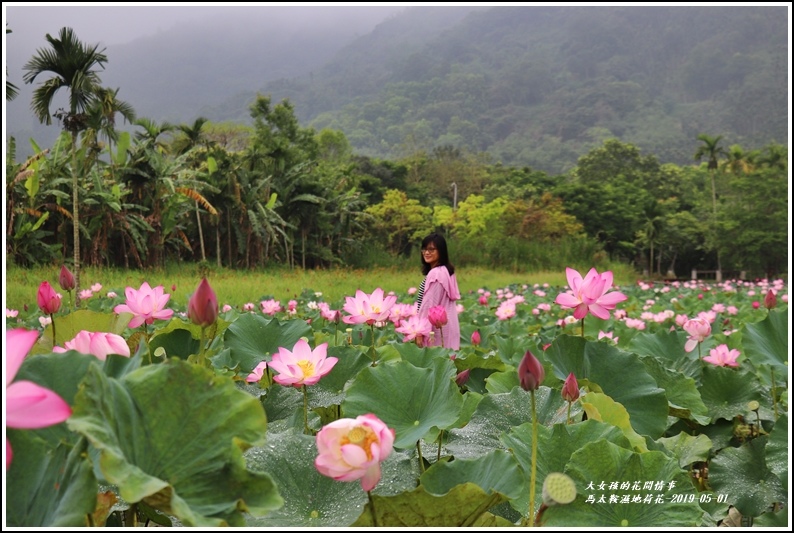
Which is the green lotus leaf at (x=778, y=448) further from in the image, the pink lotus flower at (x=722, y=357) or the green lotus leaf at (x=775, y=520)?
the pink lotus flower at (x=722, y=357)

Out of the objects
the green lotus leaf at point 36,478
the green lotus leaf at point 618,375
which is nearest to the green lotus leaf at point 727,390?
the green lotus leaf at point 618,375

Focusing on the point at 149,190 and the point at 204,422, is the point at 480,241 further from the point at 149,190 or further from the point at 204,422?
the point at 204,422

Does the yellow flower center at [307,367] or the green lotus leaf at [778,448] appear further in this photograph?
the green lotus leaf at [778,448]

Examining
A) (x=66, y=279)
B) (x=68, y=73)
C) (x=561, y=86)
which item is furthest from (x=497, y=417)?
(x=561, y=86)

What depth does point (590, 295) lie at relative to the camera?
94cm

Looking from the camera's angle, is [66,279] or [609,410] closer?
[609,410]

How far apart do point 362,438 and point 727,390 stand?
46.3 inches

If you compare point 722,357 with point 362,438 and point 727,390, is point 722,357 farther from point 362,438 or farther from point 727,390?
point 362,438

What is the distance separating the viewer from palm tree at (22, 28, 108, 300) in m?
7.10

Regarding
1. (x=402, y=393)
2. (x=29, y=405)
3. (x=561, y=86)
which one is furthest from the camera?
(x=561, y=86)

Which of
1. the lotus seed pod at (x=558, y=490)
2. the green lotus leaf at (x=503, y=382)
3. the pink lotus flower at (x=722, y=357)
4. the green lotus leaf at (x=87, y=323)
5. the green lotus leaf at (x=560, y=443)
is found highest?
the lotus seed pod at (x=558, y=490)

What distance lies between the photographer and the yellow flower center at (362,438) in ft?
1.51

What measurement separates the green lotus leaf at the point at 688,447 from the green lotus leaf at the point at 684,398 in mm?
125

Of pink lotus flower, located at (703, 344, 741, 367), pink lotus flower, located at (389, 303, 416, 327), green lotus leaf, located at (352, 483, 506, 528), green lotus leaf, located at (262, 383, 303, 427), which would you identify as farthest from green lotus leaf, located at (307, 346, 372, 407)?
pink lotus flower, located at (703, 344, 741, 367)
